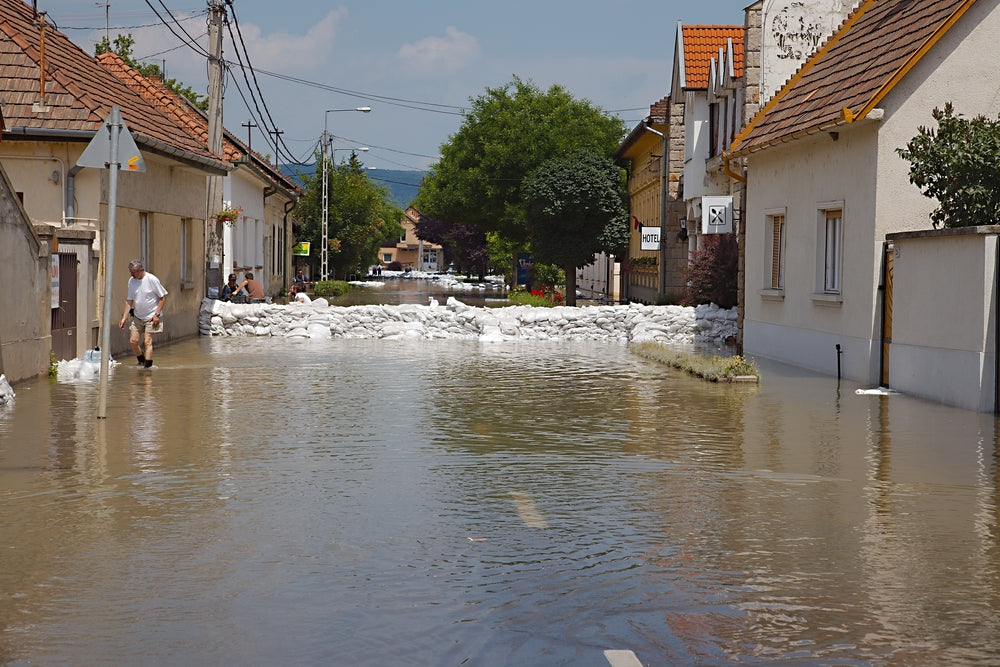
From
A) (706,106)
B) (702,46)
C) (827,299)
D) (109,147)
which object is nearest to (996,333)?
(827,299)

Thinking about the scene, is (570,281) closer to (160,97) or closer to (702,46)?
(702,46)

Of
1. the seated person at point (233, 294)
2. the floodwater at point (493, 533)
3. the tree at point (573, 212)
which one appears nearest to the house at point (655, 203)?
the tree at point (573, 212)

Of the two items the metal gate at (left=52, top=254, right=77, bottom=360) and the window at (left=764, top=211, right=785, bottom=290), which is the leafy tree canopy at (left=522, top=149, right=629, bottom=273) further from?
the metal gate at (left=52, top=254, right=77, bottom=360)

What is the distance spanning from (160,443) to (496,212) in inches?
1814

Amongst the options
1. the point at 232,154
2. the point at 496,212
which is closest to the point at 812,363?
the point at 232,154

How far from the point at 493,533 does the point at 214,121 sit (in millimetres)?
22110

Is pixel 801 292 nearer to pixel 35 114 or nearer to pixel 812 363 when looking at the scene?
pixel 812 363

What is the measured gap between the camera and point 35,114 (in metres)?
19.8

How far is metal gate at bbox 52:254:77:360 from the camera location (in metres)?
17.7

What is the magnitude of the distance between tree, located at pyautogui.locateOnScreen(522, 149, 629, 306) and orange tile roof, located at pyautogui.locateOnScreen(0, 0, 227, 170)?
21197mm

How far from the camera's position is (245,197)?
40.6 metres

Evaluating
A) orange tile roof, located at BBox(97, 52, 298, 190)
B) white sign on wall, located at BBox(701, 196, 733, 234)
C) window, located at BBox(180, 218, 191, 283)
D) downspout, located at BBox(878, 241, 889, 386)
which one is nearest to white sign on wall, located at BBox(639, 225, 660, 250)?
white sign on wall, located at BBox(701, 196, 733, 234)

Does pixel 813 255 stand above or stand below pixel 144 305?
above

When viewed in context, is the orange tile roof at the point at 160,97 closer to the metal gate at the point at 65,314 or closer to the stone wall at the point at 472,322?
the stone wall at the point at 472,322
